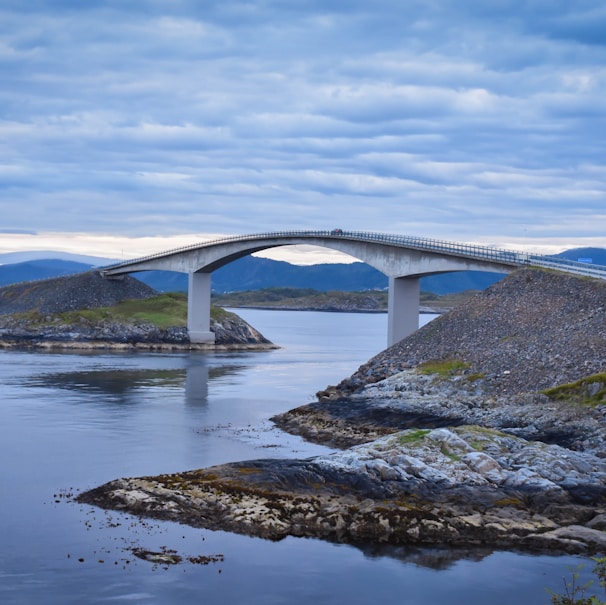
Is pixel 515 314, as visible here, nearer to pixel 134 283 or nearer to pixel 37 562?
pixel 37 562

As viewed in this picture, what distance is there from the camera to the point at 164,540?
2475 cm

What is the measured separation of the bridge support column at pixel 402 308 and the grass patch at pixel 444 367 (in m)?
18.6

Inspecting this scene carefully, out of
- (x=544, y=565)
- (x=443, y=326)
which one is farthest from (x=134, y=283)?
(x=544, y=565)

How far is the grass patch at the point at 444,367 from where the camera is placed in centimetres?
5156

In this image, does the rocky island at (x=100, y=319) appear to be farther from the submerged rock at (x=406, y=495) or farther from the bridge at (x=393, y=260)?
the submerged rock at (x=406, y=495)

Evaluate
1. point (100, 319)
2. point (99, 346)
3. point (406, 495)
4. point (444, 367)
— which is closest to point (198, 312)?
point (100, 319)

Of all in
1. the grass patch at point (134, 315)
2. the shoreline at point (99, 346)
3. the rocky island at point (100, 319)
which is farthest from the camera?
the grass patch at point (134, 315)

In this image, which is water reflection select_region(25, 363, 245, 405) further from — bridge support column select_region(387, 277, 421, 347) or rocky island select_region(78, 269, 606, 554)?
rocky island select_region(78, 269, 606, 554)

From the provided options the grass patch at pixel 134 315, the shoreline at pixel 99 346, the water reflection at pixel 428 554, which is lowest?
the water reflection at pixel 428 554

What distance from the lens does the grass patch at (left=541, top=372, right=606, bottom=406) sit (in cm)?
4084

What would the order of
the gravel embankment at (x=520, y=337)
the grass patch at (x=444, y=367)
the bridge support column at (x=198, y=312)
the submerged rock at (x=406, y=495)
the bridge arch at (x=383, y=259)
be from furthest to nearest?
the bridge support column at (x=198, y=312) < the bridge arch at (x=383, y=259) < the grass patch at (x=444, y=367) < the gravel embankment at (x=520, y=337) < the submerged rock at (x=406, y=495)

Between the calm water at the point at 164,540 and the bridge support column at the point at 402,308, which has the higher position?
the bridge support column at the point at 402,308

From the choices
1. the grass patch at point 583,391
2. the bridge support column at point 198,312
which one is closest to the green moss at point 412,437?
the grass patch at point 583,391

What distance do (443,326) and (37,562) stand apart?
40.7 meters
